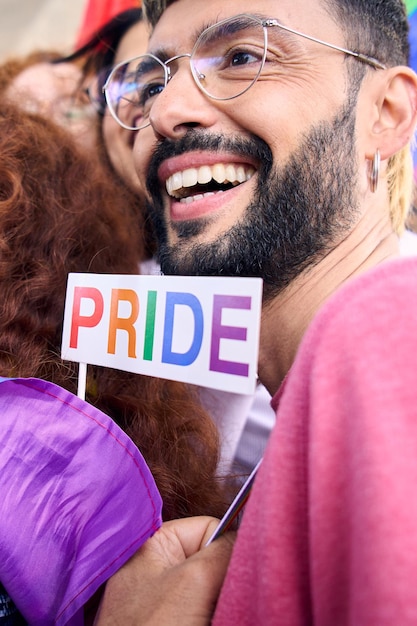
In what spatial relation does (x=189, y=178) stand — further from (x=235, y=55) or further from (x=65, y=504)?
(x=65, y=504)

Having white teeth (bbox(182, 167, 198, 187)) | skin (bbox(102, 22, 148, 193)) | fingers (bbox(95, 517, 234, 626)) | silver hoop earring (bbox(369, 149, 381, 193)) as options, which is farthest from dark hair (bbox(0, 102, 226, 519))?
silver hoop earring (bbox(369, 149, 381, 193))

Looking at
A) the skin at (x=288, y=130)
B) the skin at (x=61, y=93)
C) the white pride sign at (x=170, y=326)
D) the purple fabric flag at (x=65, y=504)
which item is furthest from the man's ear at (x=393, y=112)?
the skin at (x=61, y=93)

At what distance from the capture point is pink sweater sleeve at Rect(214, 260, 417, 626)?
1.32 feet

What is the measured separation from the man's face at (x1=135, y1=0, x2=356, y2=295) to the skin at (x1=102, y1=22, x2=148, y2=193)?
0.54 meters

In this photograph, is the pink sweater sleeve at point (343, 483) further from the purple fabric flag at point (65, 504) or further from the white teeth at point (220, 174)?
the white teeth at point (220, 174)

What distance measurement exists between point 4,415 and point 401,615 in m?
0.56

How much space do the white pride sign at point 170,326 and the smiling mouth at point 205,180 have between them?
0.32 metres

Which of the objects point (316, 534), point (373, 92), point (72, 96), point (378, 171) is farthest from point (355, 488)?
point (72, 96)

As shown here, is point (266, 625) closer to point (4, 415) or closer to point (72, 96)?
point (4, 415)

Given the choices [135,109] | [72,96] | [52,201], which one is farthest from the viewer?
[72,96]

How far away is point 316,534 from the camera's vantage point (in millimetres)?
453

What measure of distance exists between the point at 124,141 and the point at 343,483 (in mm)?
1368

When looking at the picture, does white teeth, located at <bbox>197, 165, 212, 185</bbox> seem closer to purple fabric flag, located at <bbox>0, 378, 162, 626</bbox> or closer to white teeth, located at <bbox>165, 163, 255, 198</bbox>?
white teeth, located at <bbox>165, 163, 255, 198</bbox>

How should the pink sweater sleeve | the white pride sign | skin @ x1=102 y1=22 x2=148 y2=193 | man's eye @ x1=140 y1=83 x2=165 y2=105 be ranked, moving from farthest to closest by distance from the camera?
1. skin @ x1=102 y1=22 x2=148 y2=193
2. man's eye @ x1=140 y1=83 x2=165 y2=105
3. the white pride sign
4. the pink sweater sleeve
